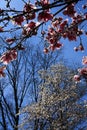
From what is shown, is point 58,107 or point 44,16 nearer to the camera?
point 44,16

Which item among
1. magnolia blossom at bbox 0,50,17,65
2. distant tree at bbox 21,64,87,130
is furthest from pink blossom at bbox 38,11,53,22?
distant tree at bbox 21,64,87,130

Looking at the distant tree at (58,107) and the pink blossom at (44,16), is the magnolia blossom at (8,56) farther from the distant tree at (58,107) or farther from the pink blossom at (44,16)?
the distant tree at (58,107)

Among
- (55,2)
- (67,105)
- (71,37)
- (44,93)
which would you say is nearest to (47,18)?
(55,2)

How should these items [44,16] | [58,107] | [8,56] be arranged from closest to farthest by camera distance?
[44,16], [8,56], [58,107]

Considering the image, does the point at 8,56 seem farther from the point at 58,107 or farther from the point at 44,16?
the point at 58,107

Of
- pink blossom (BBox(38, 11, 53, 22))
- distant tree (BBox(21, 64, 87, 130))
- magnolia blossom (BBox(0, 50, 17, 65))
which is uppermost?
pink blossom (BBox(38, 11, 53, 22))

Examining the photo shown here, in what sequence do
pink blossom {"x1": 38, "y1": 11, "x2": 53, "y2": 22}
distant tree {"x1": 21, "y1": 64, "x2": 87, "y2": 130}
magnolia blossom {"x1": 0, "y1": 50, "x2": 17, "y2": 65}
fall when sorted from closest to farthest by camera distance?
pink blossom {"x1": 38, "y1": 11, "x2": 53, "y2": 22} → magnolia blossom {"x1": 0, "y1": 50, "x2": 17, "y2": 65} → distant tree {"x1": 21, "y1": 64, "x2": 87, "y2": 130}

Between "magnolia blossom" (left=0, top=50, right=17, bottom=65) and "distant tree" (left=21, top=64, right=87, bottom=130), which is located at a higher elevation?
"magnolia blossom" (left=0, top=50, right=17, bottom=65)

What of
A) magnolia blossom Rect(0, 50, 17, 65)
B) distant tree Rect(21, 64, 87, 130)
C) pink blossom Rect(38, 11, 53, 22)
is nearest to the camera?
pink blossom Rect(38, 11, 53, 22)

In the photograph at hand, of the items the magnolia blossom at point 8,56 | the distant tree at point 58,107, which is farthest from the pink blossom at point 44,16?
the distant tree at point 58,107

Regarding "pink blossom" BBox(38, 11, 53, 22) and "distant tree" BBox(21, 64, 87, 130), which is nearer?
"pink blossom" BBox(38, 11, 53, 22)

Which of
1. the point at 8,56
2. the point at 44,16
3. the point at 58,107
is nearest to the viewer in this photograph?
the point at 44,16

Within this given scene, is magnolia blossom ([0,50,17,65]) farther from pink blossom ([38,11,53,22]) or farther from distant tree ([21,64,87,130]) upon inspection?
distant tree ([21,64,87,130])

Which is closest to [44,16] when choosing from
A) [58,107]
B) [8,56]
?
[8,56]
